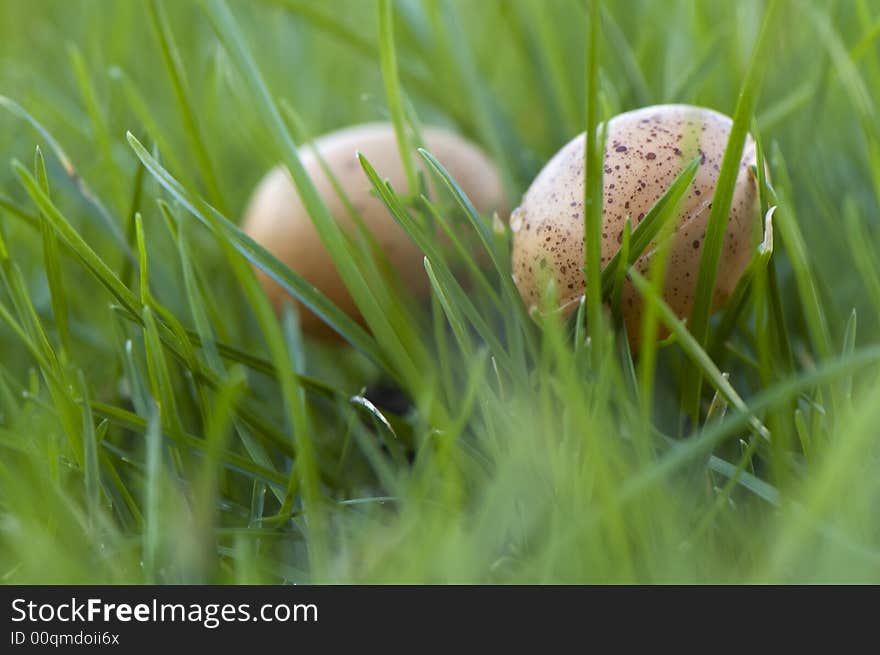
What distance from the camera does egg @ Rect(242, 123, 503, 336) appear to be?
108 centimetres

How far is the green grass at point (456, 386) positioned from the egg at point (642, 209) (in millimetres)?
23

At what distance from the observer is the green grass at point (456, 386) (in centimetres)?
64

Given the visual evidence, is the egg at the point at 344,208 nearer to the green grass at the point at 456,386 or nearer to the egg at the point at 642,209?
the green grass at the point at 456,386

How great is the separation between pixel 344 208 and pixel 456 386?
12.1 inches

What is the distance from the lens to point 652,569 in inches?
24.4

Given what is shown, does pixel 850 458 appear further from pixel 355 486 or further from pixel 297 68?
pixel 297 68

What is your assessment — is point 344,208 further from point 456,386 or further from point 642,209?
point 642,209

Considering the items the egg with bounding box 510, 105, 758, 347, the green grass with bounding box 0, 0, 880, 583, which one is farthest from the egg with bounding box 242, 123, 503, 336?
the egg with bounding box 510, 105, 758, 347

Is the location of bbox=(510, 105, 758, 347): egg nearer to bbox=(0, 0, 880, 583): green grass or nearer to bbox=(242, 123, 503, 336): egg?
bbox=(0, 0, 880, 583): green grass

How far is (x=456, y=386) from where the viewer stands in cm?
90

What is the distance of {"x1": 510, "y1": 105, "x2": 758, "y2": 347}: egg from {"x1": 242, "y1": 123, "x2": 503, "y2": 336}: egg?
272 mm

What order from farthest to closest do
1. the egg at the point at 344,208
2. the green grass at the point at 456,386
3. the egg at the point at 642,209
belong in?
the egg at the point at 344,208, the egg at the point at 642,209, the green grass at the point at 456,386

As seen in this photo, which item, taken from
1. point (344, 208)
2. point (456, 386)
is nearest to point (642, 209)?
point (456, 386)

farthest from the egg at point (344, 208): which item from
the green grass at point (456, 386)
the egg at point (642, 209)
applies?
the egg at point (642, 209)
